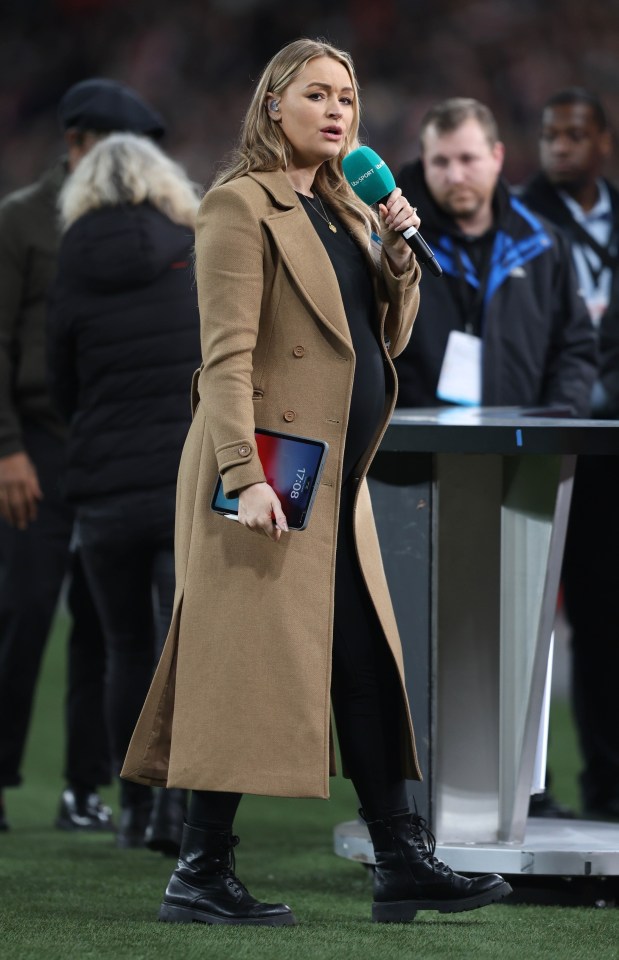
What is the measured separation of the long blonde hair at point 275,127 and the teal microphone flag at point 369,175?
13 cm

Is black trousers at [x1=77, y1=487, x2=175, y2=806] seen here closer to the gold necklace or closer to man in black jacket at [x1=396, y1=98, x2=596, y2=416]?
man in black jacket at [x1=396, y1=98, x2=596, y2=416]

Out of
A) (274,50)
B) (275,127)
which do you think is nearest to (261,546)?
(275,127)

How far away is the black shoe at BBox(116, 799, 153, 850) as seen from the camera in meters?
3.71

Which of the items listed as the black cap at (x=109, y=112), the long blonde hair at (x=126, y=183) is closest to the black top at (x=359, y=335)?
the long blonde hair at (x=126, y=183)

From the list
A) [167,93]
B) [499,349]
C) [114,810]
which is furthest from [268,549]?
[167,93]

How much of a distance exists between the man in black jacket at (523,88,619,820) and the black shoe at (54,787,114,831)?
122 cm

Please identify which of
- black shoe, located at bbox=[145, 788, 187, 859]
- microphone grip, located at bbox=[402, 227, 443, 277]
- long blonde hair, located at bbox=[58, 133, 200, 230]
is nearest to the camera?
microphone grip, located at bbox=[402, 227, 443, 277]

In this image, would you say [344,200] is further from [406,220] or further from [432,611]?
[432,611]

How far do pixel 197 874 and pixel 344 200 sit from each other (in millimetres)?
1116

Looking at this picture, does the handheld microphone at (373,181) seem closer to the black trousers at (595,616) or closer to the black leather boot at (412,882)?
the black leather boot at (412,882)

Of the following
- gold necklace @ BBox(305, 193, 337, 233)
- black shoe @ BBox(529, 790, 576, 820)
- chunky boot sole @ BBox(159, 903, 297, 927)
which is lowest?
chunky boot sole @ BBox(159, 903, 297, 927)

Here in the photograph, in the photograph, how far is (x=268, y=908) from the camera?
258 centimetres

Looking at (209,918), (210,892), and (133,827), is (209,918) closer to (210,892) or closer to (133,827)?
(210,892)

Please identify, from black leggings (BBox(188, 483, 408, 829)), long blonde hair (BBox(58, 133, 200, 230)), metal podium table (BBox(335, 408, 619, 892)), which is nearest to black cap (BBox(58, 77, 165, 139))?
long blonde hair (BBox(58, 133, 200, 230))
